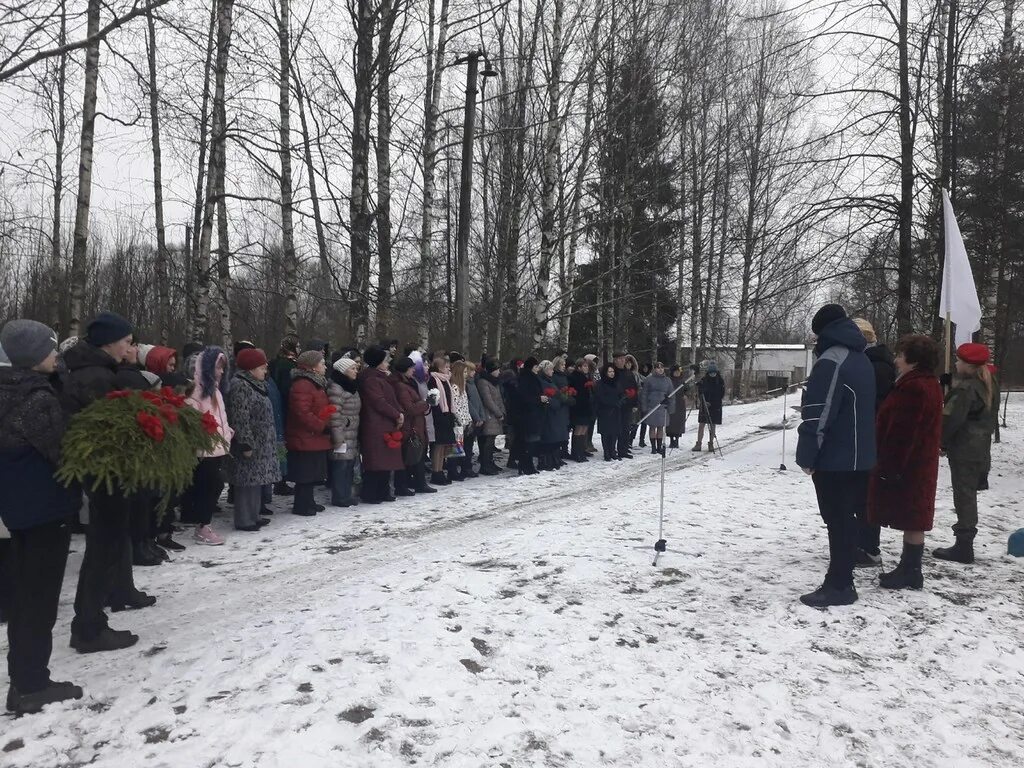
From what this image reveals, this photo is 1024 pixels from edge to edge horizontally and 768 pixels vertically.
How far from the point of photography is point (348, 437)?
8820 mm

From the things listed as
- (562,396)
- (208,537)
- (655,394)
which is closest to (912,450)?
(208,537)

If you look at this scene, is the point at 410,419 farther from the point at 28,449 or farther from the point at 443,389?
the point at 28,449

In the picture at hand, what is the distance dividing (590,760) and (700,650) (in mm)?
1547

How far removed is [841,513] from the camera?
551 centimetres

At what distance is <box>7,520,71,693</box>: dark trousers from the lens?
12.5 feet

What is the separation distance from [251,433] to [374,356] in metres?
2.08

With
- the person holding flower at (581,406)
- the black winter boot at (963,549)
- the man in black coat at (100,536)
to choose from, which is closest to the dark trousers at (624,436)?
the person holding flower at (581,406)

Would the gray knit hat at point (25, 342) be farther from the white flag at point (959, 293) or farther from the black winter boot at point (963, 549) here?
the white flag at point (959, 293)

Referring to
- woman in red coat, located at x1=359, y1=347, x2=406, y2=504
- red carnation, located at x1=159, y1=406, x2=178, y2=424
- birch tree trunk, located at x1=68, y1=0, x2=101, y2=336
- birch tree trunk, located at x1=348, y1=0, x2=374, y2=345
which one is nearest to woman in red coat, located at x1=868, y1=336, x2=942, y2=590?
red carnation, located at x1=159, y1=406, x2=178, y2=424

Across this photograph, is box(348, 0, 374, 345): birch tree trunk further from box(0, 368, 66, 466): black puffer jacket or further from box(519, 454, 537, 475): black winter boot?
box(0, 368, 66, 466): black puffer jacket

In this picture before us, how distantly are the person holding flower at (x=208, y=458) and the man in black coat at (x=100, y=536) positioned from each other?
7.83 feet

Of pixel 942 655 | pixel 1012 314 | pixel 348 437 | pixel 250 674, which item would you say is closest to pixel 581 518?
pixel 348 437

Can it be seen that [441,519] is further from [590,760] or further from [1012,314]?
[1012,314]

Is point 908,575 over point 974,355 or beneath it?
beneath
